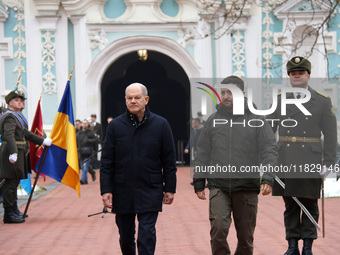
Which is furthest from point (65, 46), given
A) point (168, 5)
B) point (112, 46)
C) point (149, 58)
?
point (149, 58)

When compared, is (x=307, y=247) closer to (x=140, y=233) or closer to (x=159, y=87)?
(x=140, y=233)

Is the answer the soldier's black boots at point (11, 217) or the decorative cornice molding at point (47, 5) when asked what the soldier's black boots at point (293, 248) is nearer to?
the soldier's black boots at point (11, 217)

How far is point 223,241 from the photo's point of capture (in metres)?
6.49

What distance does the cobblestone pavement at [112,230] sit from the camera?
8.52 m

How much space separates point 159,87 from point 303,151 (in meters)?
21.8

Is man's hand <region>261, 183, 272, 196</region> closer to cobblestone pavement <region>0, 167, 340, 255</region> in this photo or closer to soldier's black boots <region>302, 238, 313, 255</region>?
soldier's black boots <region>302, 238, 313, 255</region>

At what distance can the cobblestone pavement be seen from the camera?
8.52 m

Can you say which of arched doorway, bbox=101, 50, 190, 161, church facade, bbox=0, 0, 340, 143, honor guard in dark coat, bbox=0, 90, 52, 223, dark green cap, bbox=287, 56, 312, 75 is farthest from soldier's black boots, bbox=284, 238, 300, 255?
arched doorway, bbox=101, 50, 190, 161

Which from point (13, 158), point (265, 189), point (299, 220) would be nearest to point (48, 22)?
point (13, 158)

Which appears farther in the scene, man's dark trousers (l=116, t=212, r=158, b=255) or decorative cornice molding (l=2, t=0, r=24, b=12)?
decorative cornice molding (l=2, t=0, r=24, b=12)

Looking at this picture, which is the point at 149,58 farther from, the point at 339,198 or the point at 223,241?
the point at 223,241

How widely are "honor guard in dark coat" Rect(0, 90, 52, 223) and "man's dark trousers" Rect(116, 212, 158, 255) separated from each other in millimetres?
4627

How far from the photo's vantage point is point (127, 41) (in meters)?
24.0

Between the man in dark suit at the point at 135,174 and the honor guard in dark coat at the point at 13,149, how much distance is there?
4.57 metres
